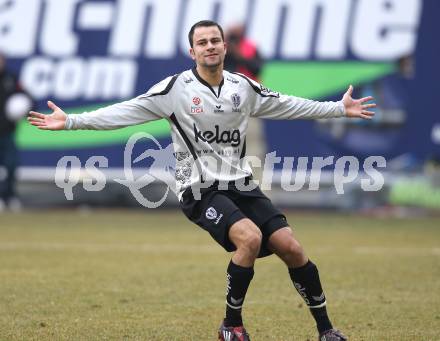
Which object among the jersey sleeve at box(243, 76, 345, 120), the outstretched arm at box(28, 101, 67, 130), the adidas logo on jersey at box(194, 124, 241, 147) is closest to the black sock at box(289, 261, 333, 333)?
the adidas logo on jersey at box(194, 124, 241, 147)

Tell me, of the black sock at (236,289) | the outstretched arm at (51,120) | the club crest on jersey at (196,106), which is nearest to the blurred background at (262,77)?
the club crest on jersey at (196,106)

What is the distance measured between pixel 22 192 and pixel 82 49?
3.35m

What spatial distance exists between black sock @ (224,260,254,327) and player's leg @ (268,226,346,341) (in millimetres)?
252

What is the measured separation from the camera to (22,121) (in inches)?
769

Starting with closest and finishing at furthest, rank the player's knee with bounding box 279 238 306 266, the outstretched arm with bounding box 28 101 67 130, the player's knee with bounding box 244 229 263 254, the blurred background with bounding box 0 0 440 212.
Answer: the player's knee with bounding box 244 229 263 254 < the player's knee with bounding box 279 238 306 266 < the outstretched arm with bounding box 28 101 67 130 < the blurred background with bounding box 0 0 440 212

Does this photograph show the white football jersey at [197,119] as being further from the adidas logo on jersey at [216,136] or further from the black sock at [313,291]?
the black sock at [313,291]

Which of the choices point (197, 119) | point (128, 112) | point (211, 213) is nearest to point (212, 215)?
point (211, 213)

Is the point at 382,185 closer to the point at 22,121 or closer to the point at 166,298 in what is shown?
the point at 22,121

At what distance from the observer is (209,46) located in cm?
677

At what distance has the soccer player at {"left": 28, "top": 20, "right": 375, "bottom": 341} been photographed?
656 centimetres

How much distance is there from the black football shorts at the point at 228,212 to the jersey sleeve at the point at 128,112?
62cm

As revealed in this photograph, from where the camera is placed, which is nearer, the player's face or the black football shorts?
the black football shorts

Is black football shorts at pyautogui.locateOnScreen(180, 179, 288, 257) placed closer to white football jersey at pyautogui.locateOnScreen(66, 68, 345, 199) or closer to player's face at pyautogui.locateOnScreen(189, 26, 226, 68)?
white football jersey at pyautogui.locateOnScreen(66, 68, 345, 199)

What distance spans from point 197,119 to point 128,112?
1.62ft
